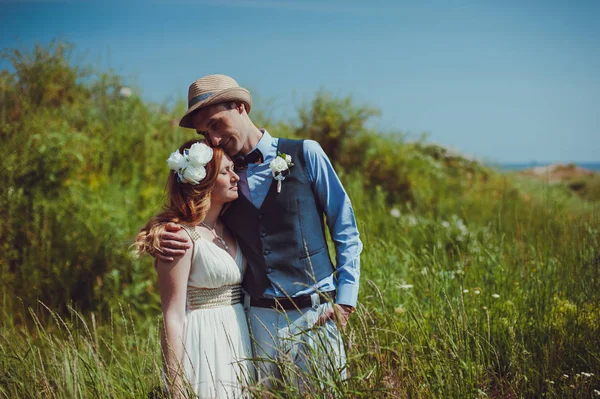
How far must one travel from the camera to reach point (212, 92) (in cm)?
273

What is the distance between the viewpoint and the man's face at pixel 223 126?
9.06ft

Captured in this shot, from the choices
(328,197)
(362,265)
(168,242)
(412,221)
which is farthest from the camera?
(412,221)

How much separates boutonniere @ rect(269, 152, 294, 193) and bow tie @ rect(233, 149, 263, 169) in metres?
0.13

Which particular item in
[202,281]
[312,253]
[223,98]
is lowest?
[202,281]

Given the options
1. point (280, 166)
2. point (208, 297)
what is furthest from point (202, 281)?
point (280, 166)

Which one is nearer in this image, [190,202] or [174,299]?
[174,299]

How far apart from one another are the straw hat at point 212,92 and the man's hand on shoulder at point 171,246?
65cm

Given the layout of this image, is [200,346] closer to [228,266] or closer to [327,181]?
[228,266]

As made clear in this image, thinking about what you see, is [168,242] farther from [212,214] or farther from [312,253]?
[312,253]

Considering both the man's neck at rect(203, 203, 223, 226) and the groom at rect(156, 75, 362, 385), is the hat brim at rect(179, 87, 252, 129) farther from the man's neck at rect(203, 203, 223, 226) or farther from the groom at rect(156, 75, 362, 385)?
the man's neck at rect(203, 203, 223, 226)

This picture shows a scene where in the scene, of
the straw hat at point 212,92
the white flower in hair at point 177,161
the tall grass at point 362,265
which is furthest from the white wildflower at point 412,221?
the white flower in hair at point 177,161

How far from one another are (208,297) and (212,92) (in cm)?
109

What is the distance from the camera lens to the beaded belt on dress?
2.79 m

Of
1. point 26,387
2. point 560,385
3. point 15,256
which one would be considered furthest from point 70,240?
point 560,385
